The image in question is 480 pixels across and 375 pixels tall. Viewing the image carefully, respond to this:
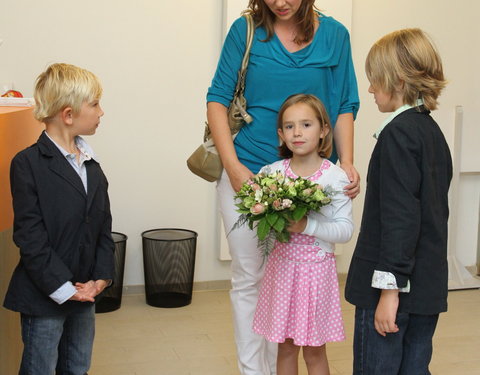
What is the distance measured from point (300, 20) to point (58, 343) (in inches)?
56.2

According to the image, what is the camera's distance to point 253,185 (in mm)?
2410

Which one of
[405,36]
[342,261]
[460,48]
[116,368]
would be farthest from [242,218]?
[460,48]

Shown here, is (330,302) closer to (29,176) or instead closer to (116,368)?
(29,176)

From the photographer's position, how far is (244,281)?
110 inches

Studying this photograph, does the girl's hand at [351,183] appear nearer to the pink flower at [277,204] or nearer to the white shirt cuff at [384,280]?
the pink flower at [277,204]

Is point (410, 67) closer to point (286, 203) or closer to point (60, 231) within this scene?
point (286, 203)

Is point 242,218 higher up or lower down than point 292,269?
higher up

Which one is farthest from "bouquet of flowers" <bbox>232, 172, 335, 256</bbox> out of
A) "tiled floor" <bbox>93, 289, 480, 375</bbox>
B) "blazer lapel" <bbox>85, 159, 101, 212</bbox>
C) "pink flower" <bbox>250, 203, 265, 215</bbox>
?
"tiled floor" <bbox>93, 289, 480, 375</bbox>

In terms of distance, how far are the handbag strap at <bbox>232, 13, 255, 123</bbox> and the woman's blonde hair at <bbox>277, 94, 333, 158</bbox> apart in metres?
0.15

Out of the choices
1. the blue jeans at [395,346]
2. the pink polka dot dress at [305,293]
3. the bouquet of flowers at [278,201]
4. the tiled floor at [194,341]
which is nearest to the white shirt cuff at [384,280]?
the blue jeans at [395,346]

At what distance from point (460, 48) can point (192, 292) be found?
257 cm

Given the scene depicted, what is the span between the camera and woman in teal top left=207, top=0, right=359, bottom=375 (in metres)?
2.66

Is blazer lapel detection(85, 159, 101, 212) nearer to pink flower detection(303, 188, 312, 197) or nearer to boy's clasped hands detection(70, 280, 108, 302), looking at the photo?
boy's clasped hands detection(70, 280, 108, 302)

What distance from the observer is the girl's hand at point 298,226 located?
2463 mm
